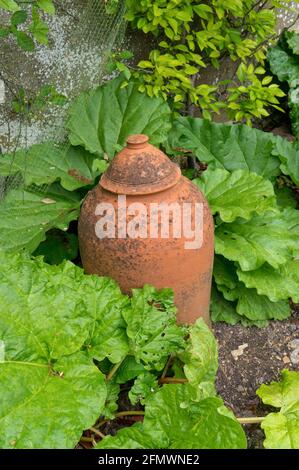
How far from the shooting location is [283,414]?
2.26 meters

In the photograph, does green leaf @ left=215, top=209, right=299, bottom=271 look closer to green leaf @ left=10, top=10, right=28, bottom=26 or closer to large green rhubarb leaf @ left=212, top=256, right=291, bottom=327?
large green rhubarb leaf @ left=212, top=256, right=291, bottom=327

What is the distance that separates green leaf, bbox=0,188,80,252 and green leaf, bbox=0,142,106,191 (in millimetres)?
88

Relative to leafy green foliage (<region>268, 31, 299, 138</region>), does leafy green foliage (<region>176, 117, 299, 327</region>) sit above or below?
below

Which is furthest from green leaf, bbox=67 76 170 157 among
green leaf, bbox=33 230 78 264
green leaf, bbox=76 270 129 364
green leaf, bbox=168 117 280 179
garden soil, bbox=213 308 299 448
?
garden soil, bbox=213 308 299 448

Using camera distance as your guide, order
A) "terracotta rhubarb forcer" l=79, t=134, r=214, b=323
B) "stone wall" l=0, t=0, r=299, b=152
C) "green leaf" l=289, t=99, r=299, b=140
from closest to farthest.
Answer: "terracotta rhubarb forcer" l=79, t=134, r=214, b=323
"stone wall" l=0, t=0, r=299, b=152
"green leaf" l=289, t=99, r=299, b=140

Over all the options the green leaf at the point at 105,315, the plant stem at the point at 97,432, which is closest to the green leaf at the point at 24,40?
the green leaf at the point at 105,315

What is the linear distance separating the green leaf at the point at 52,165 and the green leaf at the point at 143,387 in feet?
3.41

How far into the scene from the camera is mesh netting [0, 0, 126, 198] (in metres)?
2.96

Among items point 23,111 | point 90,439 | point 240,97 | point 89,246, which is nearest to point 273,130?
point 240,97

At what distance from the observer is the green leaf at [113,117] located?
2977 mm

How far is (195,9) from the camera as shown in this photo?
309 centimetres

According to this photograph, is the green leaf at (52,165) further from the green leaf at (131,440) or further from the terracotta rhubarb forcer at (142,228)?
the green leaf at (131,440)
